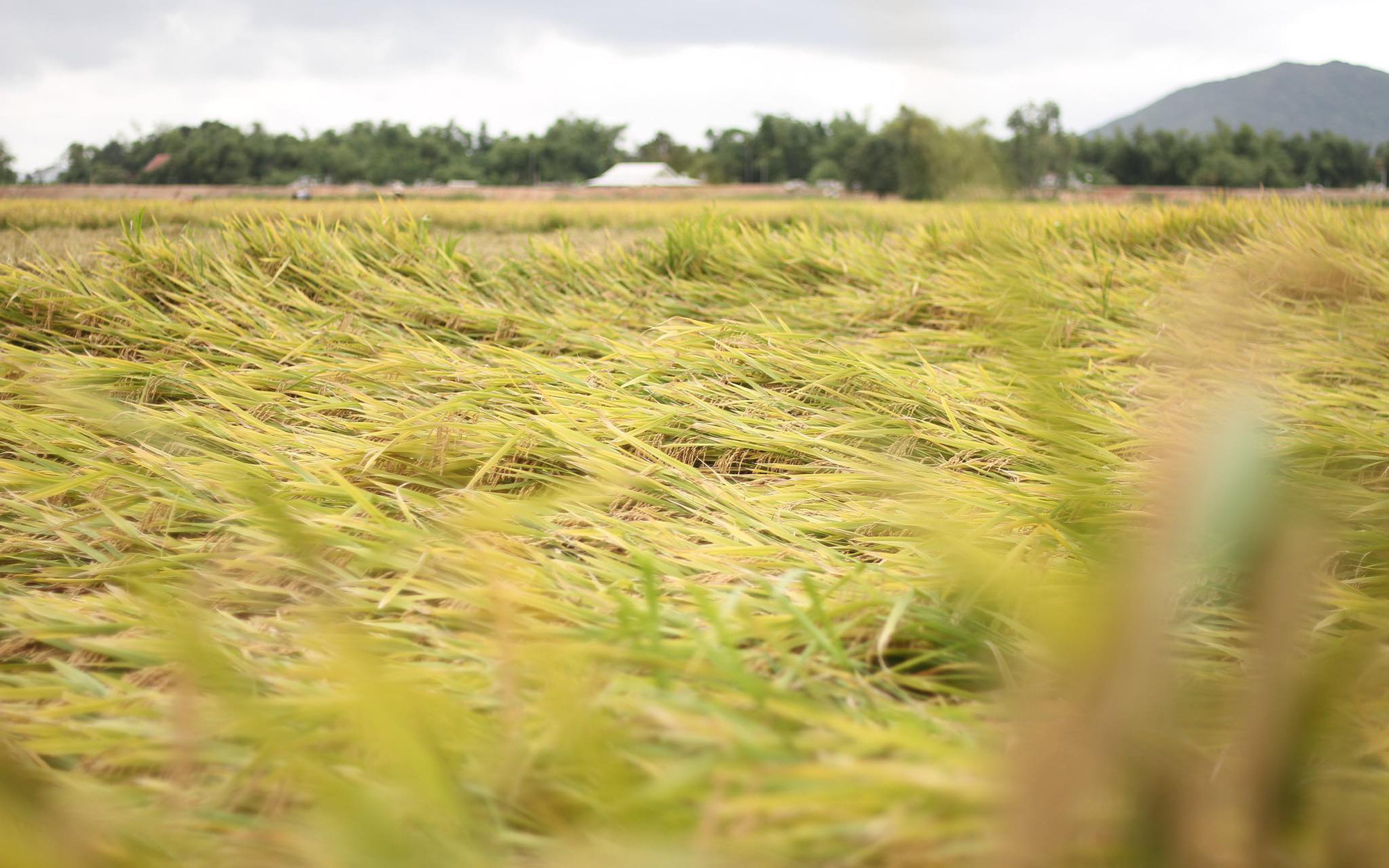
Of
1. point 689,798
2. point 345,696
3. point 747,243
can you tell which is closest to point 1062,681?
point 689,798

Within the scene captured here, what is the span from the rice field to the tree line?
19.9 feet

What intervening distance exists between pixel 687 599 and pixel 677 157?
66.7 meters

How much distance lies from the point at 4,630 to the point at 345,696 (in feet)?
1.74

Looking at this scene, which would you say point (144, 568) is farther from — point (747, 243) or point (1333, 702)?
point (747, 243)

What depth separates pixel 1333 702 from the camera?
0.36 metres

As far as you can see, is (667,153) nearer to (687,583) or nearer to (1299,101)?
(1299,101)

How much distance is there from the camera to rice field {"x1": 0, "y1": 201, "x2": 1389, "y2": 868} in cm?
36

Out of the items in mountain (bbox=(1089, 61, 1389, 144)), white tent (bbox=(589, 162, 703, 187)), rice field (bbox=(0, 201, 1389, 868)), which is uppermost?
white tent (bbox=(589, 162, 703, 187))

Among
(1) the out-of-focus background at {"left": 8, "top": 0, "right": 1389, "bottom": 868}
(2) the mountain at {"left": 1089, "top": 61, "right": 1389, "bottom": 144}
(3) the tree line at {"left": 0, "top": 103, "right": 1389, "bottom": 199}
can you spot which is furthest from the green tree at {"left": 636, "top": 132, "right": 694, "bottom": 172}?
(1) the out-of-focus background at {"left": 8, "top": 0, "right": 1389, "bottom": 868}

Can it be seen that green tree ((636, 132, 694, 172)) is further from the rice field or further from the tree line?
the rice field

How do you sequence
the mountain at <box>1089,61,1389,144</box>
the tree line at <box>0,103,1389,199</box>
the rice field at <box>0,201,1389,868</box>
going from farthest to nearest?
the tree line at <box>0,103,1389,199</box>, the mountain at <box>1089,61,1389,144</box>, the rice field at <box>0,201,1389,868</box>

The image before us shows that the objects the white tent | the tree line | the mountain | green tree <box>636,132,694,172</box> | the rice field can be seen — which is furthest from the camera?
green tree <box>636,132,694,172</box>

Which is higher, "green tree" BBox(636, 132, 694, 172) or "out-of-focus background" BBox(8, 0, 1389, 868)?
"green tree" BBox(636, 132, 694, 172)

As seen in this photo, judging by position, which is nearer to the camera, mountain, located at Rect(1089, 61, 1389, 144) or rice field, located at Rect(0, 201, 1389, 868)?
rice field, located at Rect(0, 201, 1389, 868)
